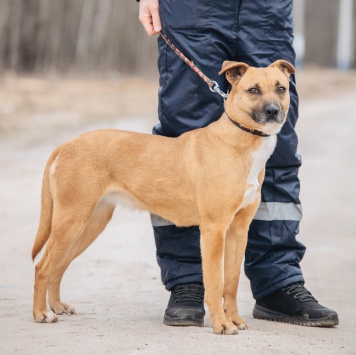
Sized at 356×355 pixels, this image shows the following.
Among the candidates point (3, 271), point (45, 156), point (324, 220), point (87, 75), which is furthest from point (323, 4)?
point (3, 271)

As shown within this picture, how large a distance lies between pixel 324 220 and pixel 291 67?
2983mm

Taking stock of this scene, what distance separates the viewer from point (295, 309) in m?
4.45

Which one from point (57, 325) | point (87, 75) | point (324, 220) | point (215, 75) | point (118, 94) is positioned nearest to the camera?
point (57, 325)

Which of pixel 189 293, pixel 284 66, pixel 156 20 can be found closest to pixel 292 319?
pixel 189 293

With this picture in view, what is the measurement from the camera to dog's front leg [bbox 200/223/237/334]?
13.4 feet

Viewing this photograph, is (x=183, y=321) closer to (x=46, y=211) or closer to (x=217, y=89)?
(x=46, y=211)

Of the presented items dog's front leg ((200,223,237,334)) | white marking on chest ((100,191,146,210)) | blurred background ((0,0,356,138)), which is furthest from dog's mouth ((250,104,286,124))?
blurred background ((0,0,356,138))

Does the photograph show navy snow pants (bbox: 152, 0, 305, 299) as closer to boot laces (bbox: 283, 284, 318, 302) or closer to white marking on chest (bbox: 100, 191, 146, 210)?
boot laces (bbox: 283, 284, 318, 302)

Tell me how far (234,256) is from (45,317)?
2.90 ft

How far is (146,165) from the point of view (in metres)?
4.34

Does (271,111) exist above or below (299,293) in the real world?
above

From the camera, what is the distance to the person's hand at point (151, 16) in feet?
15.1

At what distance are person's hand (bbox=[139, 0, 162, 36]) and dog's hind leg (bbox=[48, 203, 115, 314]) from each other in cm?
87

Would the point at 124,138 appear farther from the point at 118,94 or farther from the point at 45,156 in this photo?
the point at 118,94
